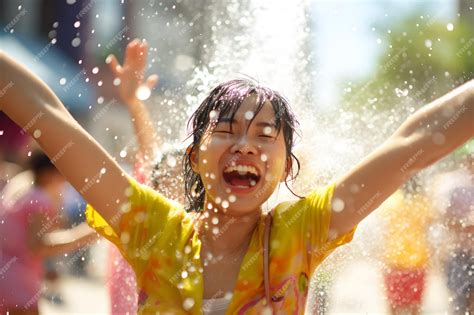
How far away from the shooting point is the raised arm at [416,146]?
1.98 meters

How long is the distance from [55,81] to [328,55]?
13.7ft

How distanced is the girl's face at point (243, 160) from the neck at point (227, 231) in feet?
0.08

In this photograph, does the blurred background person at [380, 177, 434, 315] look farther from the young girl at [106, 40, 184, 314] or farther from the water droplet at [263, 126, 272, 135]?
the water droplet at [263, 126, 272, 135]

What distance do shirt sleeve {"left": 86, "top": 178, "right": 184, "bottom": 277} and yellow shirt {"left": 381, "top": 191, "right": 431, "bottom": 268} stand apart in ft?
9.56

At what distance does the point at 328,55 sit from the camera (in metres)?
6.75

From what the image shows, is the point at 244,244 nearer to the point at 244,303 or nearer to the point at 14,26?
the point at 244,303

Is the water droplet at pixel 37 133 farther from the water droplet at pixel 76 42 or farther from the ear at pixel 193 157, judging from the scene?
the water droplet at pixel 76 42

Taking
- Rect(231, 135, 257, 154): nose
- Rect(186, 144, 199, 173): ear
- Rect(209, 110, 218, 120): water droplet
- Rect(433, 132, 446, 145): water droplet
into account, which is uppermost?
Rect(209, 110, 218, 120): water droplet

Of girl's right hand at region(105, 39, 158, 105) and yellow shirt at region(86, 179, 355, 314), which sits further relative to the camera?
girl's right hand at region(105, 39, 158, 105)

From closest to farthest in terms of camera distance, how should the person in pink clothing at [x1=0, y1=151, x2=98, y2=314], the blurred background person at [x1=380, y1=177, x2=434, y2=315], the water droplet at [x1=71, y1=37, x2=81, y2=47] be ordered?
the person in pink clothing at [x1=0, y1=151, x2=98, y2=314] → the blurred background person at [x1=380, y1=177, x2=434, y2=315] → the water droplet at [x1=71, y1=37, x2=81, y2=47]

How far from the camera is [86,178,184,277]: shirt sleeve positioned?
2.11 m

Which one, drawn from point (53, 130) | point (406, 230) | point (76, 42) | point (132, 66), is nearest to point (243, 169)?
point (53, 130)

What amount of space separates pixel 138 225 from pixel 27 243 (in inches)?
82.2

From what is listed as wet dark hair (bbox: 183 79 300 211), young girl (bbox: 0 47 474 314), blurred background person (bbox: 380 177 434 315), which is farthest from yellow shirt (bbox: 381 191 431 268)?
young girl (bbox: 0 47 474 314)
